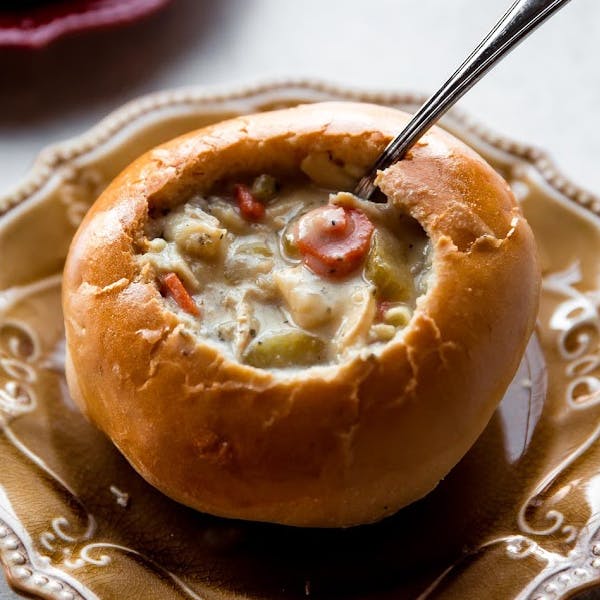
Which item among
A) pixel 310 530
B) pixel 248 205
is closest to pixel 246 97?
pixel 248 205

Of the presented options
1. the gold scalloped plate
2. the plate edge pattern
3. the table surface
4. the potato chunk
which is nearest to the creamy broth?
the potato chunk

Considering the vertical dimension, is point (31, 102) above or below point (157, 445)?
below

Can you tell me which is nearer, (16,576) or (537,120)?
(16,576)

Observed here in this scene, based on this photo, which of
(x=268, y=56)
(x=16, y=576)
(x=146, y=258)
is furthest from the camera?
(x=268, y=56)

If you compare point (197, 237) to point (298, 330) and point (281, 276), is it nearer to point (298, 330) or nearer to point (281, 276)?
point (281, 276)

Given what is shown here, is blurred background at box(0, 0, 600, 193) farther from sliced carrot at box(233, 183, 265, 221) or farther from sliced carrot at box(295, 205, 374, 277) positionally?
sliced carrot at box(295, 205, 374, 277)

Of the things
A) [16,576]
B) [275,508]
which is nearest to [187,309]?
[275,508]

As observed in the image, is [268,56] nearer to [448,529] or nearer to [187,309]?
[187,309]
